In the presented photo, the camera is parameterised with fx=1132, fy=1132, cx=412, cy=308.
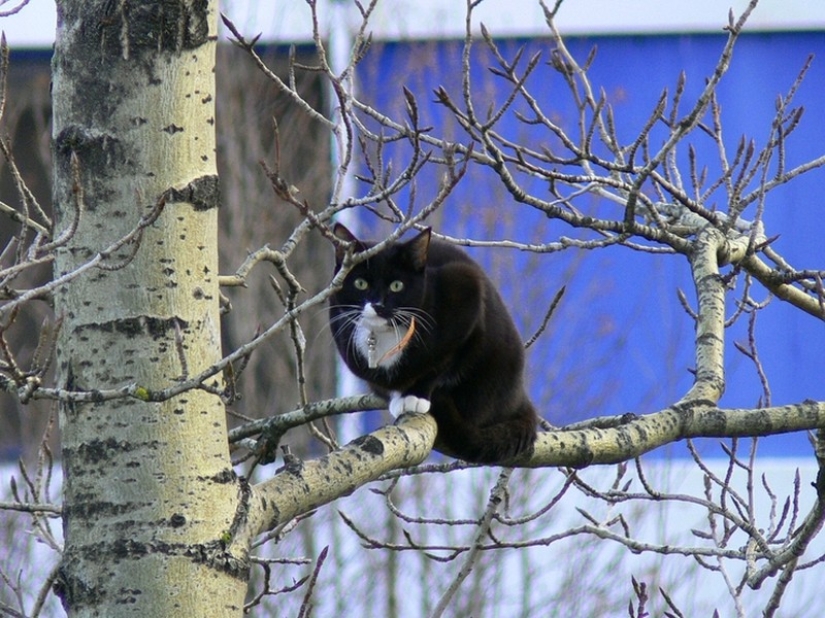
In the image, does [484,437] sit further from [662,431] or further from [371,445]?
[371,445]

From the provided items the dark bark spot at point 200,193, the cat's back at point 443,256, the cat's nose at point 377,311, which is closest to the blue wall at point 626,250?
the cat's back at point 443,256

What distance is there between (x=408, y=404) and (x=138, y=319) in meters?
1.08

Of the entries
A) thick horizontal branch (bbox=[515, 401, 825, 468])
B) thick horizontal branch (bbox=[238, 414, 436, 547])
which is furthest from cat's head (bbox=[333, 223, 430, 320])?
thick horizontal branch (bbox=[238, 414, 436, 547])

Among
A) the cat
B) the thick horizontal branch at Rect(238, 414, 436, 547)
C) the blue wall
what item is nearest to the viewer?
the thick horizontal branch at Rect(238, 414, 436, 547)

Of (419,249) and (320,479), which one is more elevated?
(419,249)

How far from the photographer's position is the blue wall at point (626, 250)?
6.41 metres

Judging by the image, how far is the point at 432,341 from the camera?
2.67 m

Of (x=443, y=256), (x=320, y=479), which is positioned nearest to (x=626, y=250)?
(x=443, y=256)

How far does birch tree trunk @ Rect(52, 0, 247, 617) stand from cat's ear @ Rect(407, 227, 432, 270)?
110cm

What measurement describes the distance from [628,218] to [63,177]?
1.11 m

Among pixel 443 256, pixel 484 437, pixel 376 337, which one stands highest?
pixel 443 256

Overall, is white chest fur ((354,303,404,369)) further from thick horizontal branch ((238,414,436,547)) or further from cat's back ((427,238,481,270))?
thick horizontal branch ((238,414,436,547))

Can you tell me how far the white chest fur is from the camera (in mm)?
2678

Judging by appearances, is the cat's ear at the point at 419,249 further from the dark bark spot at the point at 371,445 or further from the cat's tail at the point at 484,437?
the dark bark spot at the point at 371,445
